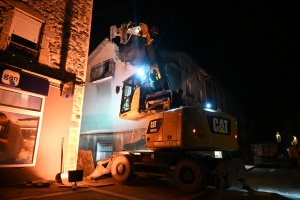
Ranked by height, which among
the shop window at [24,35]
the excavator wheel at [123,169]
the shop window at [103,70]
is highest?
the shop window at [103,70]

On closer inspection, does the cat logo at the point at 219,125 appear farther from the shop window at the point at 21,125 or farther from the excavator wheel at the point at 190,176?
the shop window at the point at 21,125

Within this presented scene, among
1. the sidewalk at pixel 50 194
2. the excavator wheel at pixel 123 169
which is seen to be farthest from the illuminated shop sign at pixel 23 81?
the excavator wheel at pixel 123 169

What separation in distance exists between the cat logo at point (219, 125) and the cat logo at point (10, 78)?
642cm

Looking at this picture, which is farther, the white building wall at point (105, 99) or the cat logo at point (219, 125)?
the white building wall at point (105, 99)

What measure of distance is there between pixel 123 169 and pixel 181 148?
2.61 m

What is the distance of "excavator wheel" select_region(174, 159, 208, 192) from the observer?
6148 millimetres

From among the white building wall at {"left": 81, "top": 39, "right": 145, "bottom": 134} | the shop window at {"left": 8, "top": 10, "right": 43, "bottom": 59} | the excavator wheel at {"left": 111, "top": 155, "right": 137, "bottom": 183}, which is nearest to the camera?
the shop window at {"left": 8, "top": 10, "right": 43, "bottom": 59}

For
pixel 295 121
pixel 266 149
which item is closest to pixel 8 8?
pixel 266 149

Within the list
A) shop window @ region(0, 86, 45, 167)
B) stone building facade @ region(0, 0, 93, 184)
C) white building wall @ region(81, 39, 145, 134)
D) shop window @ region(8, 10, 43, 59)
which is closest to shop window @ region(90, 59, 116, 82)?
white building wall @ region(81, 39, 145, 134)

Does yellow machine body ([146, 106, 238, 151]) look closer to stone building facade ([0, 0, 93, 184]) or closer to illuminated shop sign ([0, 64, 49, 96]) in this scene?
stone building facade ([0, 0, 93, 184])

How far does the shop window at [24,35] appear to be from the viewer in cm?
732

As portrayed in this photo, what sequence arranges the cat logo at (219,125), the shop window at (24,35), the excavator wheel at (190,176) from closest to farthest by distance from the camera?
the excavator wheel at (190,176)
the cat logo at (219,125)
the shop window at (24,35)

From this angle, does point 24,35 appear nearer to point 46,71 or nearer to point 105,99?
point 46,71

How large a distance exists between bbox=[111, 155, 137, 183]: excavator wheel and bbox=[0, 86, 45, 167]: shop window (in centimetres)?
298
